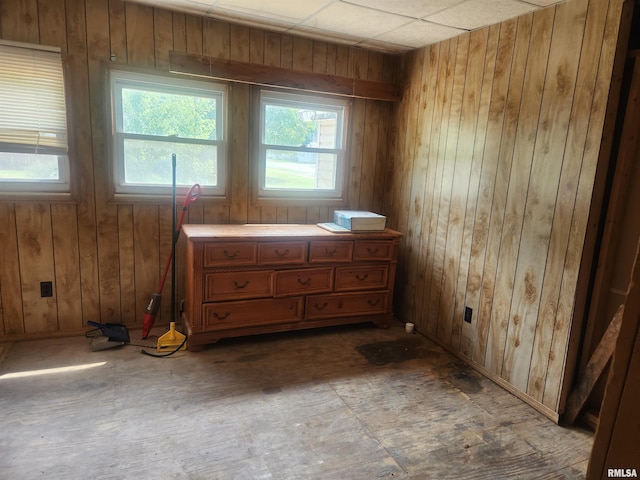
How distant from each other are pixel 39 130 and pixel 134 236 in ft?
3.09

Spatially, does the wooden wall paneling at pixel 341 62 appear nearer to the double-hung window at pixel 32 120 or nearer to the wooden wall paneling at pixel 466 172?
the wooden wall paneling at pixel 466 172

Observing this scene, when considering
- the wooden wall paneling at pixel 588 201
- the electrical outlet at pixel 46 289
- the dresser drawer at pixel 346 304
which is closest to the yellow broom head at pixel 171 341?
the electrical outlet at pixel 46 289

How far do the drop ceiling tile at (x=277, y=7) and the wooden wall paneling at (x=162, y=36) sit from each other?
427 millimetres

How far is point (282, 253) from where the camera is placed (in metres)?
3.07

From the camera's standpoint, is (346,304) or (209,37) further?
(346,304)

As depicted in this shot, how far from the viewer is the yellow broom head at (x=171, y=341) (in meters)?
2.93

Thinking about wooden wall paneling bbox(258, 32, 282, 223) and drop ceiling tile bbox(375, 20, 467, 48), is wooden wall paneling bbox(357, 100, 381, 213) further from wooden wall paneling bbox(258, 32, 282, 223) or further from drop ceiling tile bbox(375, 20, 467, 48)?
wooden wall paneling bbox(258, 32, 282, 223)

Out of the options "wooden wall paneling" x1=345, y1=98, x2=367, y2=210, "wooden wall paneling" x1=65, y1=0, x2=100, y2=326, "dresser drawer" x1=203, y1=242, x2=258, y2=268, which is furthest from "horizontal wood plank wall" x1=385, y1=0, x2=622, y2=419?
"wooden wall paneling" x1=65, y1=0, x2=100, y2=326

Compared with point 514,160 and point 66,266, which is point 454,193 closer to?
point 514,160

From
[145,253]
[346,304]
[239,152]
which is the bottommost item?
[346,304]

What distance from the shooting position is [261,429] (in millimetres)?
2115

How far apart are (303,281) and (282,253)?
30cm

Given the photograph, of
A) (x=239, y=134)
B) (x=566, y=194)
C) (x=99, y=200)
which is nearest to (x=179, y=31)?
(x=239, y=134)

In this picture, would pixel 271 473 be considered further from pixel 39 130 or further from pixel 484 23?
pixel 484 23
